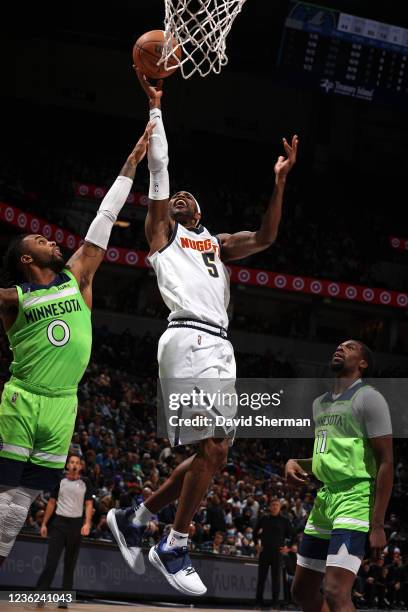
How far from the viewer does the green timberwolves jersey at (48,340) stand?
5.10 meters

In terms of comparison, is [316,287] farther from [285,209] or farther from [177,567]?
[177,567]

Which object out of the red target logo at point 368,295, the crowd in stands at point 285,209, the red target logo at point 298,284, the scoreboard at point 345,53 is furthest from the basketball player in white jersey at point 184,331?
the red target logo at point 368,295

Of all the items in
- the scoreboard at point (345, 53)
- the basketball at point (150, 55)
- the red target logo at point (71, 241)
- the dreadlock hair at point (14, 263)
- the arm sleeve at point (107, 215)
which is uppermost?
the scoreboard at point (345, 53)

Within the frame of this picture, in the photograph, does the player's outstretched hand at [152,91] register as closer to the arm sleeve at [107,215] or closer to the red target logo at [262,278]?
the arm sleeve at [107,215]

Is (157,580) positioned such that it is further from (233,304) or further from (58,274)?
(233,304)

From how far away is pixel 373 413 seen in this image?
5.65 metres

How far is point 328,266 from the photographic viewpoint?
91.1 feet

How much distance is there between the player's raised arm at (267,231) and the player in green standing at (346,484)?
0.94 m

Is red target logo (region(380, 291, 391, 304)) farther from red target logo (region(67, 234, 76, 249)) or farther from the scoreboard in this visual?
red target logo (region(67, 234, 76, 249))

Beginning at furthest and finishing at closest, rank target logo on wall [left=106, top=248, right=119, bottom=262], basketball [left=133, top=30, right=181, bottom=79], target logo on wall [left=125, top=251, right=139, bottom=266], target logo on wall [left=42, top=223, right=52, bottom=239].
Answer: target logo on wall [left=125, top=251, right=139, bottom=266] < target logo on wall [left=106, top=248, right=119, bottom=262] < target logo on wall [left=42, top=223, right=52, bottom=239] < basketball [left=133, top=30, right=181, bottom=79]

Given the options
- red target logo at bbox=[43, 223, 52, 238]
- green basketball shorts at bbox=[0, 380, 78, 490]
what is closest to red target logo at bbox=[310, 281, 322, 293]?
red target logo at bbox=[43, 223, 52, 238]

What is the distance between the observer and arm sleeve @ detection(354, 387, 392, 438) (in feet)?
18.4

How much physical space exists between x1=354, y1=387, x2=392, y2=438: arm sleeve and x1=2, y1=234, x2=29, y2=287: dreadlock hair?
2.28m

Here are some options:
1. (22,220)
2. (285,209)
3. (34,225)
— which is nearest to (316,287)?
(285,209)
